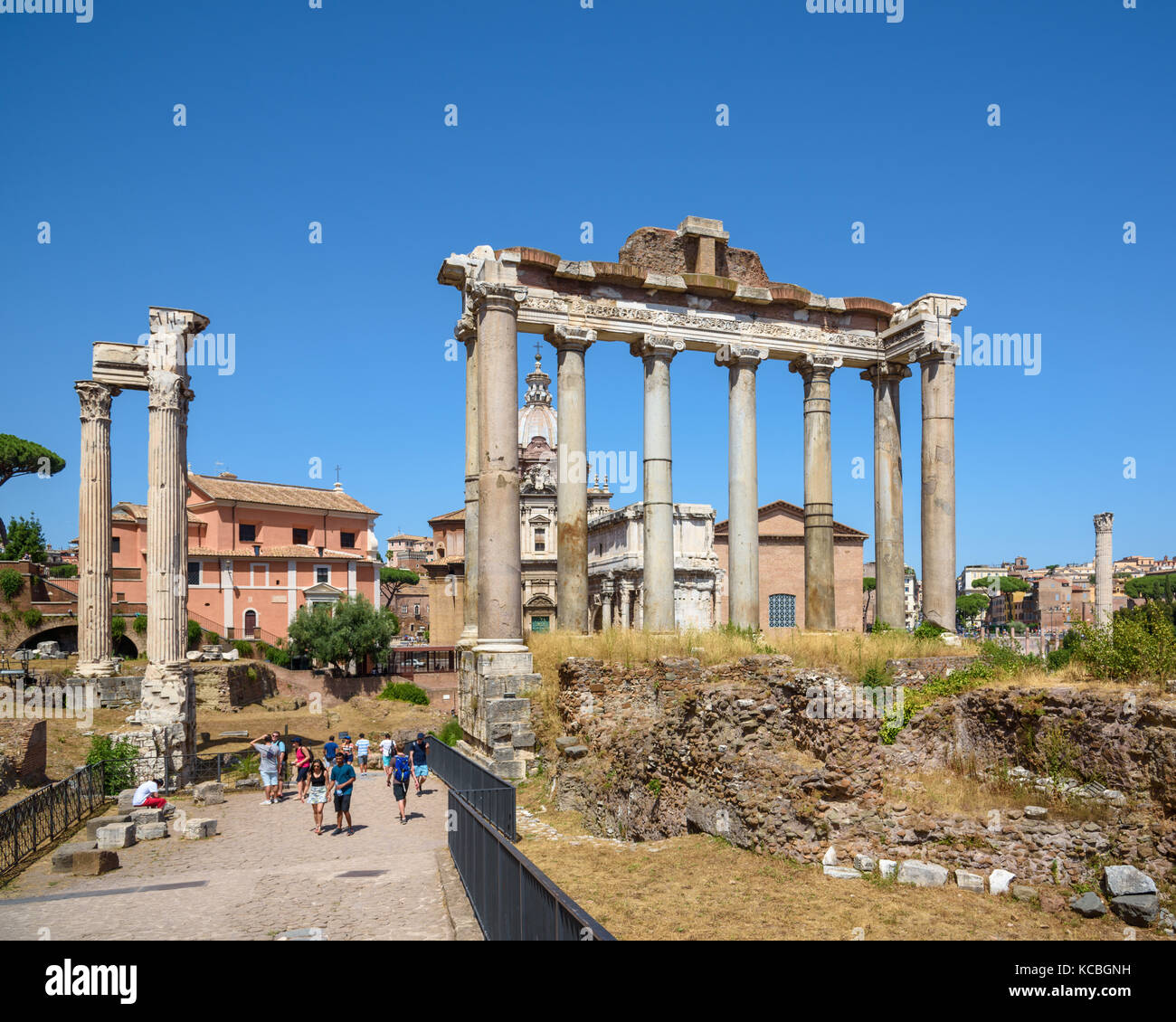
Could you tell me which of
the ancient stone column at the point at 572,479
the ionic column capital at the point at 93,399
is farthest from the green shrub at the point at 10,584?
the ancient stone column at the point at 572,479

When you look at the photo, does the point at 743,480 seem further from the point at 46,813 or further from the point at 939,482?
the point at 46,813

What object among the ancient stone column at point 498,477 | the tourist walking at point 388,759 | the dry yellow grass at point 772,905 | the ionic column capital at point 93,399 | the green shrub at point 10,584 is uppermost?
the ionic column capital at point 93,399

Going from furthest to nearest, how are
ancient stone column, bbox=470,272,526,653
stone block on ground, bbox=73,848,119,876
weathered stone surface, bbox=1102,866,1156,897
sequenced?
ancient stone column, bbox=470,272,526,653, stone block on ground, bbox=73,848,119,876, weathered stone surface, bbox=1102,866,1156,897

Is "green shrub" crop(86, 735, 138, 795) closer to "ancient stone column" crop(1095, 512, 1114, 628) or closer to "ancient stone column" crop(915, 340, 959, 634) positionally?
"ancient stone column" crop(915, 340, 959, 634)

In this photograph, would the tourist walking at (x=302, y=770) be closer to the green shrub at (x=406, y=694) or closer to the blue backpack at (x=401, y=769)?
the blue backpack at (x=401, y=769)

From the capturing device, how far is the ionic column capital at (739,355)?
19547 mm

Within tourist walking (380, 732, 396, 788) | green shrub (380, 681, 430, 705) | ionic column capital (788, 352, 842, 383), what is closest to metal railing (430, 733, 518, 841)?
tourist walking (380, 732, 396, 788)

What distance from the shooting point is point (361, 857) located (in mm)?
11664

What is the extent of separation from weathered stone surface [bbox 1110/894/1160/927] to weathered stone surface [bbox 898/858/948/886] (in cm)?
144

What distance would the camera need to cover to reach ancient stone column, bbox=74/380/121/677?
77.9 feet

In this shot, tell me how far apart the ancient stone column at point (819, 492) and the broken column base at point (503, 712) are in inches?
314

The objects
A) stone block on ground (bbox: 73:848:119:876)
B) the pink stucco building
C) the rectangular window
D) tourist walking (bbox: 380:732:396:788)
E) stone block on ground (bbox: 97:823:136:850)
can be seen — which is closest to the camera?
stone block on ground (bbox: 73:848:119:876)
